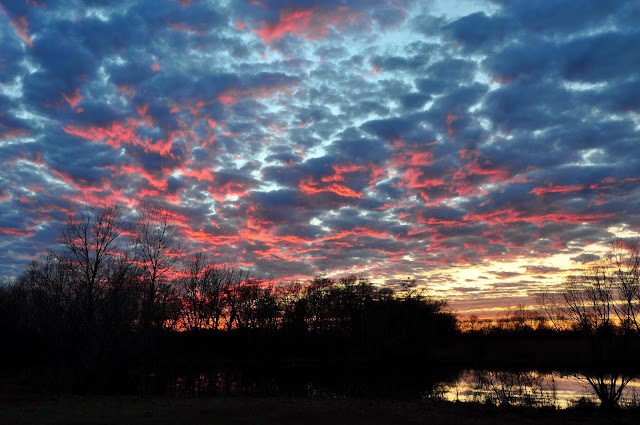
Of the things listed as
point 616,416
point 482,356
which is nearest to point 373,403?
point 616,416

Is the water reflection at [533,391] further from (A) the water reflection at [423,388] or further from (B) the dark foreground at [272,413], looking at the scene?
(B) the dark foreground at [272,413]

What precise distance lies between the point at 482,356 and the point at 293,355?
35808 millimetres

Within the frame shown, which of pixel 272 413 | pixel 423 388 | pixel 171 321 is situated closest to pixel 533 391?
pixel 423 388

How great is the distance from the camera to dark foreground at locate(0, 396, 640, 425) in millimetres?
17703

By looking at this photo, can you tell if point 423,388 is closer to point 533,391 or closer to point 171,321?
point 533,391

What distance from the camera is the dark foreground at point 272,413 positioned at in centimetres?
1770

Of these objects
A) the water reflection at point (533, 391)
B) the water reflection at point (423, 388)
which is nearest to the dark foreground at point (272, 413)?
the water reflection at point (533, 391)

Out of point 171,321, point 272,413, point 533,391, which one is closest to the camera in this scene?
point 272,413

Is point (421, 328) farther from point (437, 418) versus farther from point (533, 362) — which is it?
point (437, 418)

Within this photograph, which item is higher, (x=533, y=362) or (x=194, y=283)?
(x=194, y=283)

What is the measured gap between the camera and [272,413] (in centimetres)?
2003

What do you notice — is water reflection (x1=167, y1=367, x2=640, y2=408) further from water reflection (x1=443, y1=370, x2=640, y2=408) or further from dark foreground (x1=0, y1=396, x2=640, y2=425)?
dark foreground (x1=0, y1=396, x2=640, y2=425)

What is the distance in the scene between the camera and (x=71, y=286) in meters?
39.1

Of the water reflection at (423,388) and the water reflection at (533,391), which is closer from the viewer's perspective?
the water reflection at (533,391)
